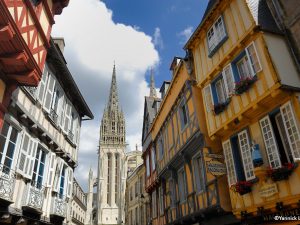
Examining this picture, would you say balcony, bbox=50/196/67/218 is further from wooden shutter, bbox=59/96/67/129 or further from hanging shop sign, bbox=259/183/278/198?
hanging shop sign, bbox=259/183/278/198

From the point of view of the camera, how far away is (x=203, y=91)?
10922 millimetres

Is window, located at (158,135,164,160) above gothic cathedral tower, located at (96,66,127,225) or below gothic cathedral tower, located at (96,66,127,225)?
below

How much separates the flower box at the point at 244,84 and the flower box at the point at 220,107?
741 mm

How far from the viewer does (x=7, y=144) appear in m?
8.62

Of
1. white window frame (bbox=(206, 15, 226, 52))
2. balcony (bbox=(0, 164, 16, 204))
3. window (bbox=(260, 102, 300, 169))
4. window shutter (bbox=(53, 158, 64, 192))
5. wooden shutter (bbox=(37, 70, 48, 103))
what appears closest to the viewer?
window (bbox=(260, 102, 300, 169))

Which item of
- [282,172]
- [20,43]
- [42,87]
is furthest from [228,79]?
[42,87]

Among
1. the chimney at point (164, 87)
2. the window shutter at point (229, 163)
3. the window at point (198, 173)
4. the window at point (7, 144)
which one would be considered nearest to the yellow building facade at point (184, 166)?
the window at point (198, 173)

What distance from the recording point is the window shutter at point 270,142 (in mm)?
7281

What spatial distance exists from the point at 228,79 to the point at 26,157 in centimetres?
734

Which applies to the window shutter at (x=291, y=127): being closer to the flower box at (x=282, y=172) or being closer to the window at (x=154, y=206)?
the flower box at (x=282, y=172)

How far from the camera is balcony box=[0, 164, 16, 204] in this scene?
7.81m

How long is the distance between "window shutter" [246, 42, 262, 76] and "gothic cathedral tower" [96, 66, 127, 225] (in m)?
63.5

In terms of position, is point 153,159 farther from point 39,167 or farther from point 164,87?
point 39,167

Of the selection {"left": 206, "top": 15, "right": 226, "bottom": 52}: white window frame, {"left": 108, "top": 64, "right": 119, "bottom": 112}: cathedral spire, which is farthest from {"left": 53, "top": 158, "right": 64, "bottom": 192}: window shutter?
{"left": 108, "top": 64, "right": 119, "bottom": 112}: cathedral spire
